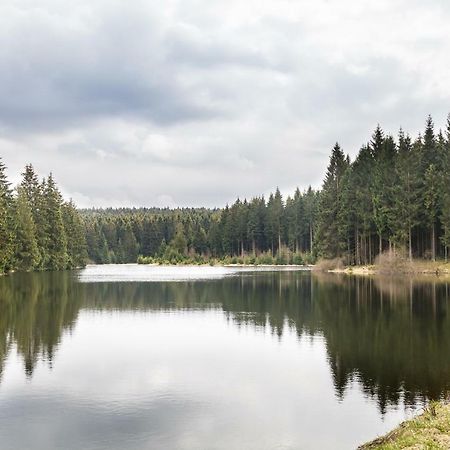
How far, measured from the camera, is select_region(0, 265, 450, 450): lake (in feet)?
49.0

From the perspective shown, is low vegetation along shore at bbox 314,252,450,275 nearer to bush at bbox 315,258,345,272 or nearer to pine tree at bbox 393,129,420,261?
pine tree at bbox 393,129,420,261

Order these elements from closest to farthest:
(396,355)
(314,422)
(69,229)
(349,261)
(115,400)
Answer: (314,422) → (115,400) → (396,355) → (349,261) → (69,229)

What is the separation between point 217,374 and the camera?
859 inches

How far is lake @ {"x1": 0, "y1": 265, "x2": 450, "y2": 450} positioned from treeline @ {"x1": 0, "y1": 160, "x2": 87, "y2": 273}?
58914 mm

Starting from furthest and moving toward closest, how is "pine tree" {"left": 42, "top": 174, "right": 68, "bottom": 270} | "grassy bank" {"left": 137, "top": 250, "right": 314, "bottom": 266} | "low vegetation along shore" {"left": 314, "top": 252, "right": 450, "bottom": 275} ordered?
"grassy bank" {"left": 137, "top": 250, "right": 314, "bottom": 266}
"pine tree" {"left": 42, "top": 174, "right": 68, "bottom": 270}
"low vegetation along shore" {"left": 314, "top": 252, "right": 450, "bottom": 275}

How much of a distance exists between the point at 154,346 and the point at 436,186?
207 ft

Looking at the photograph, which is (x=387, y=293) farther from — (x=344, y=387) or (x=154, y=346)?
(x=344, y=387)

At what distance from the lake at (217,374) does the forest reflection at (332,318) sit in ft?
0.37

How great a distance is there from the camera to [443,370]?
70.0 feet

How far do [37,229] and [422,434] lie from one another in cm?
11529

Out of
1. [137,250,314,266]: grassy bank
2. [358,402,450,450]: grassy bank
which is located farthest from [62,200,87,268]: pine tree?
[358,402,450,450]: grassy bank

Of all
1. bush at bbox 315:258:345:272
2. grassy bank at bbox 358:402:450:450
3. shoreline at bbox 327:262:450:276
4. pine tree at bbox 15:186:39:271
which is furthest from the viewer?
pine tree at bbox 15:186:39:271

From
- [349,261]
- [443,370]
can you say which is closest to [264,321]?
[443,370]

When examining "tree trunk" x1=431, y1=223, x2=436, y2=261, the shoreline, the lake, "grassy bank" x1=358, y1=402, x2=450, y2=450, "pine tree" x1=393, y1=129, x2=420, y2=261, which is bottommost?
the lake
